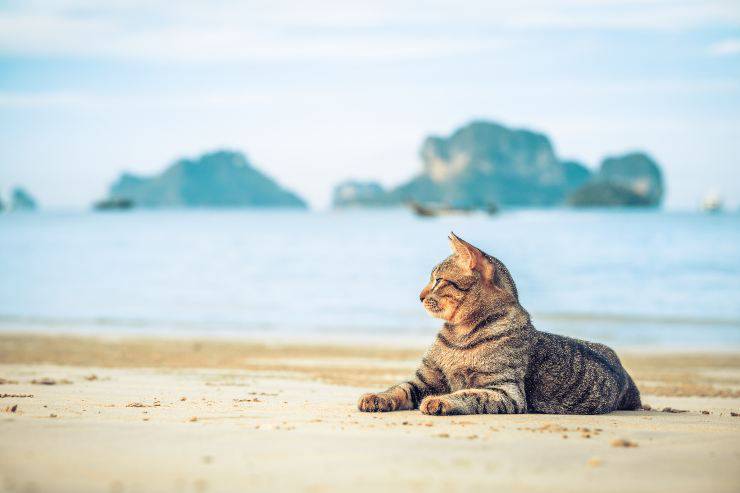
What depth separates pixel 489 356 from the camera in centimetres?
749

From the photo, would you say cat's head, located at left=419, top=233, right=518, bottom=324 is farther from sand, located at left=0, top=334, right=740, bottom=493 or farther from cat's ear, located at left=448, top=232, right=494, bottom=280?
sand, located at left=0, top=334, right=740, bottom=493

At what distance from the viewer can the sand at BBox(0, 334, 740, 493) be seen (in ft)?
16.0

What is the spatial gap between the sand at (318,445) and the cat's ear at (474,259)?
4.09ft

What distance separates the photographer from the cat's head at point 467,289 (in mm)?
7691

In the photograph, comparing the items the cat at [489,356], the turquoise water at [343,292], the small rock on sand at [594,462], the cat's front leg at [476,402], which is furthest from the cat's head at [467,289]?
the turquoise water at [343,292]

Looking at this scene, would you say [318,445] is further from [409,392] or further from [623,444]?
[409,392]

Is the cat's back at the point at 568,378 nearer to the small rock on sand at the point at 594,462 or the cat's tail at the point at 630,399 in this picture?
the cat's tail at the point at 630,399

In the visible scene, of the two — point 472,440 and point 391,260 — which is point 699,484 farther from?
point 391,260

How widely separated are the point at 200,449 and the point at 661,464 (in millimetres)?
2711

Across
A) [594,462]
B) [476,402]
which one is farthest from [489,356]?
[594,462]

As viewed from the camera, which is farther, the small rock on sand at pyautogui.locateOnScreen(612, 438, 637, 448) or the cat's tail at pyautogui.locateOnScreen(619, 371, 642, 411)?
the cat's tail at pyautogui.locateOnScreen(619, 371, 642, 411)

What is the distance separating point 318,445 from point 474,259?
2.58m

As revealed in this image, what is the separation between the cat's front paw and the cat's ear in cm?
117

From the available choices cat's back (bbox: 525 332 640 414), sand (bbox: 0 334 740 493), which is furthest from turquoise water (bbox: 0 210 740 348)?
sand (bbox: 0 334 740 493)
